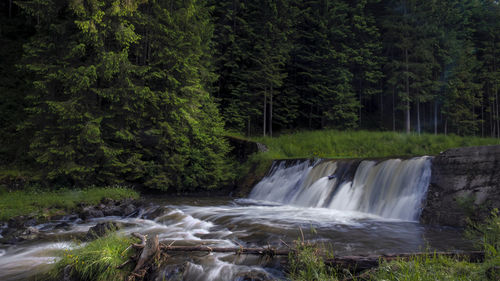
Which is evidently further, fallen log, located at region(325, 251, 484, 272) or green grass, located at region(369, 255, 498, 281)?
fallen log, located at region(325, 251, 484, 272)

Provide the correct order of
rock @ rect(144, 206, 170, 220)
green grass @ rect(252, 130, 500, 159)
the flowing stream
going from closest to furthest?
the flowing stream → rock @ rect(144, 206, 170, 220) → green grass @ rect(252, 130, 500, 159)

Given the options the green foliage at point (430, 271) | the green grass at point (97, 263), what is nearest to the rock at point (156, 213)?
the green grass at point (97, 263)

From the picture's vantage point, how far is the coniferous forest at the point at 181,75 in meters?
10.7

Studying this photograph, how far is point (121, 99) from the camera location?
11.5m

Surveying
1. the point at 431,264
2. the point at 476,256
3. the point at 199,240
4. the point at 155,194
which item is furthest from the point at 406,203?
the point at 155,194

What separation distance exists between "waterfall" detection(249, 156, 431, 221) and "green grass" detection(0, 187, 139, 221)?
6271mm

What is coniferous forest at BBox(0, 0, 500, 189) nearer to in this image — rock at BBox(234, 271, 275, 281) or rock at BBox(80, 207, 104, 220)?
rock at BBox(80, 207, 104, 220)

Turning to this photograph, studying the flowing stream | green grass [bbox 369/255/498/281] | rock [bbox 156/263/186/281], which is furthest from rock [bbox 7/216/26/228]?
green grass [bbox 369/255/498/281]

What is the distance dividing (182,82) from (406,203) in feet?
33.2

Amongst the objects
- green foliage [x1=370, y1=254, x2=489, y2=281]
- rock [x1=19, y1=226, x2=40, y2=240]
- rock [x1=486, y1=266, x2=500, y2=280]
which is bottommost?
rock [x1=19, y1=226, x2=40, y2=240]

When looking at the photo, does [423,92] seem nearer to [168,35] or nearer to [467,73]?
[467,73]

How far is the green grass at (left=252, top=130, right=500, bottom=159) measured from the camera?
55.1 ft

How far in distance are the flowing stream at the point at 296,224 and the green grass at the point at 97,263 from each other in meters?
0.62

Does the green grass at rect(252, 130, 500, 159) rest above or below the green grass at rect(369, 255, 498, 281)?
above
